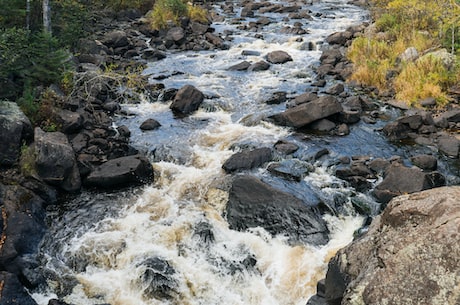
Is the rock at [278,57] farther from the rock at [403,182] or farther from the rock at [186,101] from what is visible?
the rock at [403,182]

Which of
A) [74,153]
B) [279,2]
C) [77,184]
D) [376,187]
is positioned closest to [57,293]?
[77,184]

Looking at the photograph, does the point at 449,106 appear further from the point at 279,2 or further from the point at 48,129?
the point at 279,2

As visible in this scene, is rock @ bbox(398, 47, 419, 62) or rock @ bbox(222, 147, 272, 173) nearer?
rock @ bbox(222, 147, 272, 173)

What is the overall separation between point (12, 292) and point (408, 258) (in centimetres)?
668

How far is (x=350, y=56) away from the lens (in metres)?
22.2

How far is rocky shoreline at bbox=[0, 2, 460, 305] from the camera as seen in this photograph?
9289mm

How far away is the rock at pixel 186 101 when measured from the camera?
57.1 ft

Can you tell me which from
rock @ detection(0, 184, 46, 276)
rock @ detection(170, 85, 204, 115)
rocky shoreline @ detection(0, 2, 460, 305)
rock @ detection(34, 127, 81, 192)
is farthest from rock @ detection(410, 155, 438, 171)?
rock @ detection(0, 184, 46, 276)

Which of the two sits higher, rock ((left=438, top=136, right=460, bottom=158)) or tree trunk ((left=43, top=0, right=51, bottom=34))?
tree trunk ((left=43, top=0, right=51, bottom=34))

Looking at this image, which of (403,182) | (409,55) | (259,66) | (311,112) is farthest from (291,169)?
(259,66)

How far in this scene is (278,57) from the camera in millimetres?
23547

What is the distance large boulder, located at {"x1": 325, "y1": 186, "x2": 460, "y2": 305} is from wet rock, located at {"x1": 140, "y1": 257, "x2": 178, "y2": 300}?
11.1ft

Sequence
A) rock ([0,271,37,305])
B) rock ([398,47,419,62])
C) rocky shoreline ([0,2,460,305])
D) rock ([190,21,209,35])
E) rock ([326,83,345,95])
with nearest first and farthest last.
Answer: rock ([0,271,37,305]) < rocky shoreline ([0,2,460,305]) < rock ([326,83,345,95]) < rock ([398,47,419,62]) < rock ([190,21,209,35])

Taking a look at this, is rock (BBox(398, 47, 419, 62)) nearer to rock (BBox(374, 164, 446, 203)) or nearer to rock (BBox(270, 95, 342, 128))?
rock (BBox(270, 95, 342, 128))
